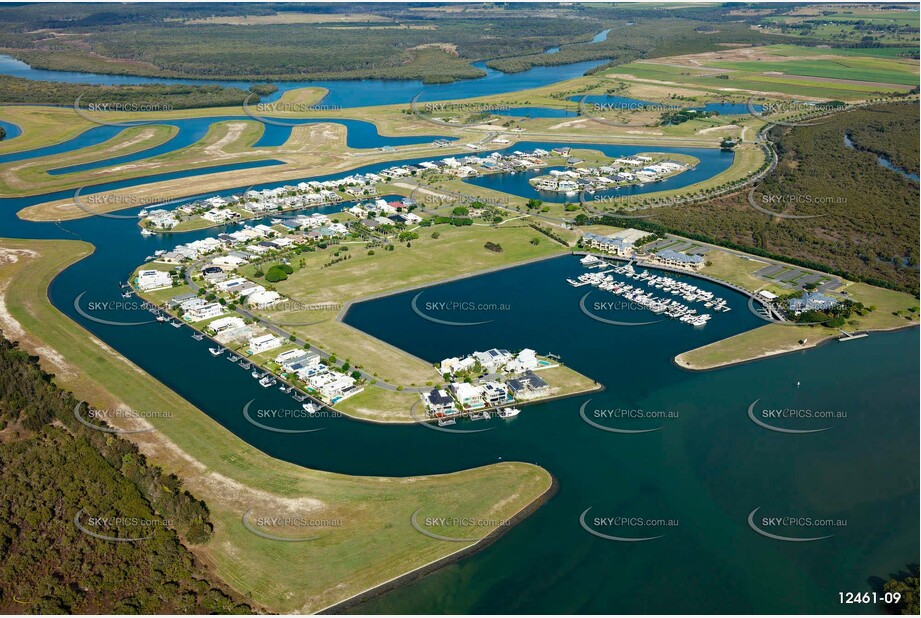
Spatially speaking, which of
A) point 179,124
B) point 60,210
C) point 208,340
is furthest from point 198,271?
point 179,124

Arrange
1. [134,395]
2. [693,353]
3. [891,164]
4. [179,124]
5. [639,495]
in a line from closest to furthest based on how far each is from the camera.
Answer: [639,495], [134,395], [693,353], [891,164], [179,124]

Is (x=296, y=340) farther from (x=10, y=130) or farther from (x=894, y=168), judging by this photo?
(x=10, y=130)

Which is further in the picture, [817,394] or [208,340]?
[208,340]

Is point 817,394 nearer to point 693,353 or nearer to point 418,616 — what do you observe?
point 693,353

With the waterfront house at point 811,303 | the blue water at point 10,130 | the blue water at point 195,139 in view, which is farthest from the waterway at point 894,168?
the blue water at point 10,130

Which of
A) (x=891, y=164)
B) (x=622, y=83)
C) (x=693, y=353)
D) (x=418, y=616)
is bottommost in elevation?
(x=418, y=616)

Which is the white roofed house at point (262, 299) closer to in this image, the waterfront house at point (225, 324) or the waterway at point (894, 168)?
the waterfront house at point (225, 324)
